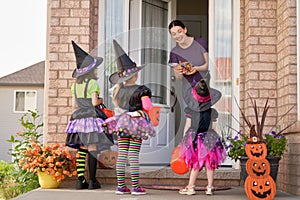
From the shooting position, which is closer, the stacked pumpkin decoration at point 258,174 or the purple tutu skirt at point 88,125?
the stacked pumpkin decoration at point 258,174

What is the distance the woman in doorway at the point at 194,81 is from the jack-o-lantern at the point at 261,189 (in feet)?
1.36

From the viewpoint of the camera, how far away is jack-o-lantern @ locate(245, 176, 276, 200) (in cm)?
372

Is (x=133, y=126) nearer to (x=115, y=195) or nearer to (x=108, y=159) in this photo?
(x=115, y=195)

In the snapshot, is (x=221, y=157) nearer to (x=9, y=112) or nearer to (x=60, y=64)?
(x=60, y=64)

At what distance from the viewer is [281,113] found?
460 centimetres

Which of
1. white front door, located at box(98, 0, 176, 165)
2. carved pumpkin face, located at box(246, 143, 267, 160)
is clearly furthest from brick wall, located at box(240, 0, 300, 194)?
white front door, located at box(98, 0, 176, 165)

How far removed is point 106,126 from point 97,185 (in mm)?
642

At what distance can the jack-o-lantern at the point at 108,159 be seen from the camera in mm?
4863

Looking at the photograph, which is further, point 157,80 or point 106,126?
point 157,80

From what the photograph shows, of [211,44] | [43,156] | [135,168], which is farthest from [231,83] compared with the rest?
[43,156]

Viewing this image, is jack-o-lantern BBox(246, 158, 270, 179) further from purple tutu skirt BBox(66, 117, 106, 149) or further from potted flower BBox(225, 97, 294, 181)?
purple tutu skirt BBox(66, 117, 106, 149)

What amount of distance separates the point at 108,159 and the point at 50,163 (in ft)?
2.36

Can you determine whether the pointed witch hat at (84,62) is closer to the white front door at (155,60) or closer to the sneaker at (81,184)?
the sneaker at (81,184)

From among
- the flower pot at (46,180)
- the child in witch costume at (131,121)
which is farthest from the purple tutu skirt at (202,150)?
the flower pot at (46,180)
